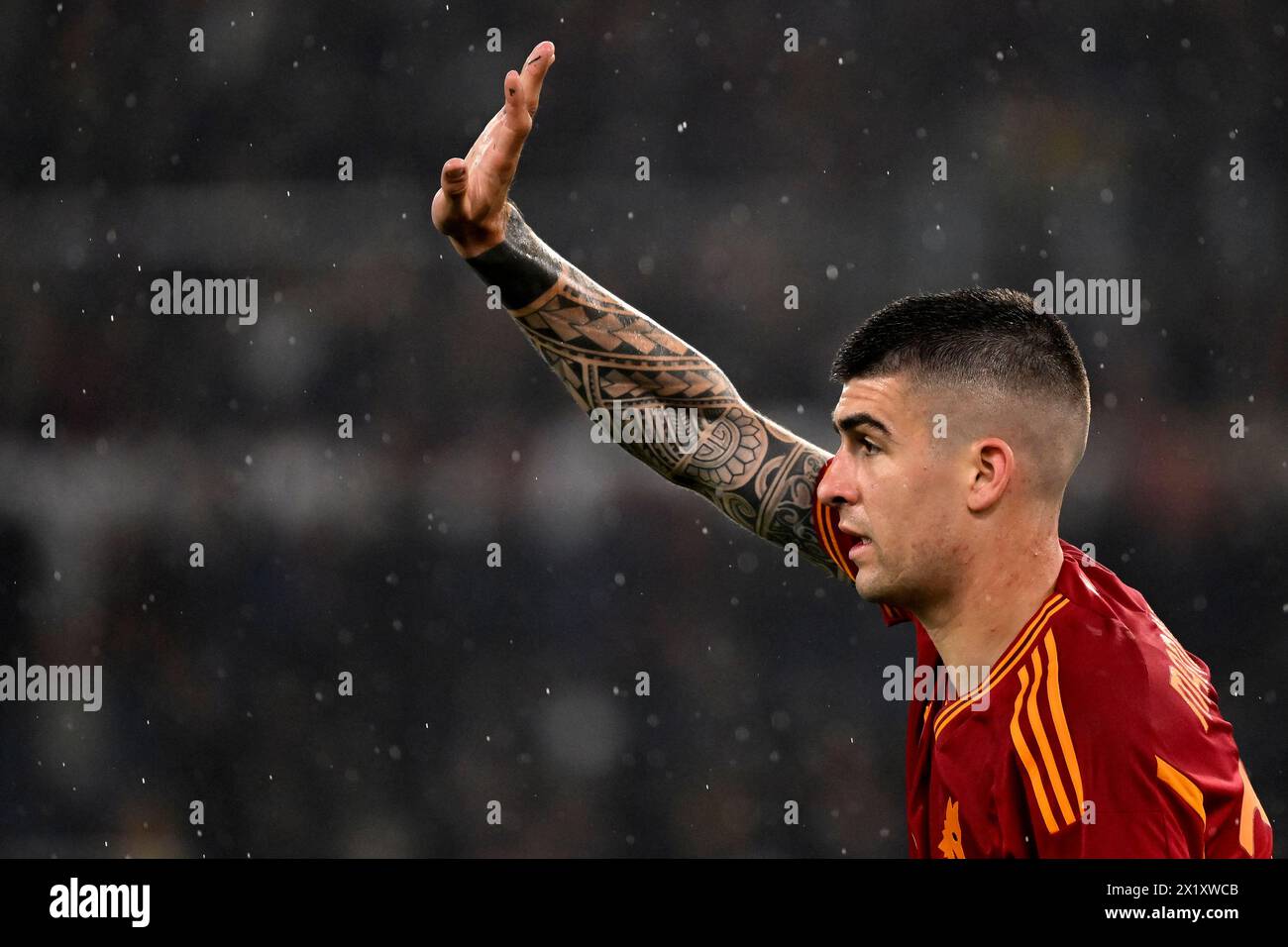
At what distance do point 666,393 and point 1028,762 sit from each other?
3.10 ft

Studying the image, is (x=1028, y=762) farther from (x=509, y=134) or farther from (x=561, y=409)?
(x=561, y=409)

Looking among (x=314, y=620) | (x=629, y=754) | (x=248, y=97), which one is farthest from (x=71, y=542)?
(x=629, y=754)

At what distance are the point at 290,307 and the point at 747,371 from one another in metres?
2.12

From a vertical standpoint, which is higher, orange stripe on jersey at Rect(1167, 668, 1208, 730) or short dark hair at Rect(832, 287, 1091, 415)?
short dark hair at Rect(832, 287, 1091, 415)

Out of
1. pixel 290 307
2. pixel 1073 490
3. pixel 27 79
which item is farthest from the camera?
pixel 27 79

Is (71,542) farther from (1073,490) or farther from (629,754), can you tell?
(1073,490)

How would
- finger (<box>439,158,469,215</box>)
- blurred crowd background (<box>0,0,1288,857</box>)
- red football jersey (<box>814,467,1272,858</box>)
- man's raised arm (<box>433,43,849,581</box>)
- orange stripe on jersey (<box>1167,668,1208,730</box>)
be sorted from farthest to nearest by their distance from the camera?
blurred crowd background (<box>0,0,1288,857</box>), man's raised arm (<box>433,43,849,581</box>), finger (<box>439,158,469,215</box>), orange stripe on jersey (<box>1167,668,1208,730</box>), red football jersey (<box>814,467,1272,858</box>)

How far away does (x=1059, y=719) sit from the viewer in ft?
5.87

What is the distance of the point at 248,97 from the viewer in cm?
672

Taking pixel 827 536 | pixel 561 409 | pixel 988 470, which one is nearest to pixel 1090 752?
pixel 988 470

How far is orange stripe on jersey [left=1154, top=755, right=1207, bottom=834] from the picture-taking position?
1.71m

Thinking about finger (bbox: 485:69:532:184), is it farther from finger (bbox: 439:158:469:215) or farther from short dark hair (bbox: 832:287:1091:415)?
short dark hair (bbox: 832:287:1091:415)

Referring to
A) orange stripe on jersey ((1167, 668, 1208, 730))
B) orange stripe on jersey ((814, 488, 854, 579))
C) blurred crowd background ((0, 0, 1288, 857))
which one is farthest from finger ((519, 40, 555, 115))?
blurred crowd background ((0, 0, 1288, 857))

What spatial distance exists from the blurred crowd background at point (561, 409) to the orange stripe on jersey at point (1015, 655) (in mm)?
3798
